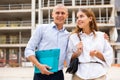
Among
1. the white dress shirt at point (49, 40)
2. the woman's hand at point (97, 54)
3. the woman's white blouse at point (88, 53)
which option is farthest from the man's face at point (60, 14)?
the woman's hand at point (97, 54)

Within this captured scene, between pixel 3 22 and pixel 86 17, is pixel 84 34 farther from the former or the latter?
pixel 3 22

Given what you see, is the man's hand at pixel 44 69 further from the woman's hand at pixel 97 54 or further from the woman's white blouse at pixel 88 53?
the woman's hand at pixel 97 54

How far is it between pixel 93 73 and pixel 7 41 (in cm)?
4256

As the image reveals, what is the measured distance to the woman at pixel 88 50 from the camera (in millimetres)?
4129

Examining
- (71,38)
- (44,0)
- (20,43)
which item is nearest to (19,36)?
(20,43)

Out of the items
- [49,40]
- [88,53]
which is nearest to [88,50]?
[88,53]

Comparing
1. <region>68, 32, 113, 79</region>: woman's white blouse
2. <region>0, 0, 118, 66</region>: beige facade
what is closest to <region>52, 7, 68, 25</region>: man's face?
<region>68, 32, 113, 79</region>: woman's white blouse

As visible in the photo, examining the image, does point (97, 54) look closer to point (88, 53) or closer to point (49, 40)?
point (88, 53)

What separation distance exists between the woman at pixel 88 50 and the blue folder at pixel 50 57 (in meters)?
0.21

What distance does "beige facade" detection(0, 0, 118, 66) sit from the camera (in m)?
43.0

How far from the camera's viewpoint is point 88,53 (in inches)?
163

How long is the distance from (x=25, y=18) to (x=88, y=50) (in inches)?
1703

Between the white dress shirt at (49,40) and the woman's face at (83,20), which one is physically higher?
the woman's face at (83,20)

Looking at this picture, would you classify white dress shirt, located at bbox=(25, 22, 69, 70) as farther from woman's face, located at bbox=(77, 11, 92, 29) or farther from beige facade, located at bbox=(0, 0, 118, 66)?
beige facade, located at bbox=(0, 0, 118, 66)
